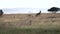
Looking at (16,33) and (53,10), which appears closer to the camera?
(16,33)

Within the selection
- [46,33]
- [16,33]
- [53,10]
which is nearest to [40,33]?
[46,33]

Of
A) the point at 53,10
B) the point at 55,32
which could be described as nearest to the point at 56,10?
the point at 53,10

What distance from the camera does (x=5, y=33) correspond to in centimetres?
1475

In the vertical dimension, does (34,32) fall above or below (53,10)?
above

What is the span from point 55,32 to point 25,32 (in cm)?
199

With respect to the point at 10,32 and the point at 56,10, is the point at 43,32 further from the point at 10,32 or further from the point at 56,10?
the point at 56,10

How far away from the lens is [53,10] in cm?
5569

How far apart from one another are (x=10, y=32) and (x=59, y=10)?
44.4m

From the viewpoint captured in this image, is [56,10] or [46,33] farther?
[56,10]

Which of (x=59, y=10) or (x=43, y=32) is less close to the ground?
(x=43, y=32)

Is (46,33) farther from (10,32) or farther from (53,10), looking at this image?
(53,10)

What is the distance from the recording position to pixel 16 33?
14820 millimetres

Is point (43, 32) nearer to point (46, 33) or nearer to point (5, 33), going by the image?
point (46, 33)

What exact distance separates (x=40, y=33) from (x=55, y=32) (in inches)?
42.6
